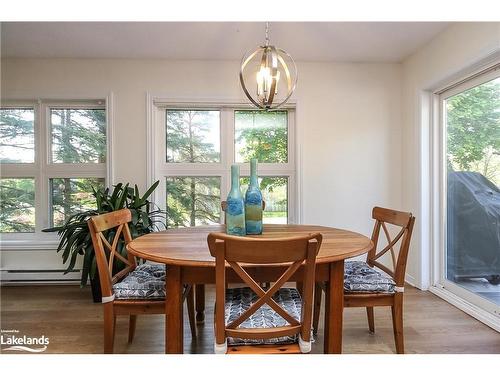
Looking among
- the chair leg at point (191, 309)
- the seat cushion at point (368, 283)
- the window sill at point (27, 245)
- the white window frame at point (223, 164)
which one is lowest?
the chair leg at point (191, 309)

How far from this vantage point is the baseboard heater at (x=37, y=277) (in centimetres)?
282

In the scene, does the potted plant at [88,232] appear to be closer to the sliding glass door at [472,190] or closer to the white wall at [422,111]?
the white wall at [422,111]

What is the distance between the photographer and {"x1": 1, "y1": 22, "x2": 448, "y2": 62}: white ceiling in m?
2.25

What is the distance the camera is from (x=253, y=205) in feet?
5.25

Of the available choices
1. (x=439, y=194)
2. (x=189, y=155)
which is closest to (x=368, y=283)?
(x=439, y=194)

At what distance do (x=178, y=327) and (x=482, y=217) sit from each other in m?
Answer: 2.35

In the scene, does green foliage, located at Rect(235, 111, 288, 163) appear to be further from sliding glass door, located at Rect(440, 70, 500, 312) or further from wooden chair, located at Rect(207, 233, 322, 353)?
wooden chair, located at Rect(207, 233, 322, 353)

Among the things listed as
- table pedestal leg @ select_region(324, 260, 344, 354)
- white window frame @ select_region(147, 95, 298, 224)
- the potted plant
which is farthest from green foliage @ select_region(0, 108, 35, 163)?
table pedestal leg @ select_region(324, 260, 344, 354)

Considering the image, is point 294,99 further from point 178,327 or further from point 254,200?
point 178,327

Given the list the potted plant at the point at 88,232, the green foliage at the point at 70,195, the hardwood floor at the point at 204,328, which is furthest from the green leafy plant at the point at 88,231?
the green foliage at the point at 70,195

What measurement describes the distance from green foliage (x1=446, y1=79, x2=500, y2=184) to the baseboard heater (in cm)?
365

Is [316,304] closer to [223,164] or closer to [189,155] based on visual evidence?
[223,164]

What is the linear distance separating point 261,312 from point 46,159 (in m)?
2.80

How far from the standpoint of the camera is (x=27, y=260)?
9.36 ft
